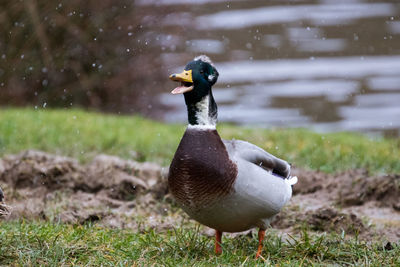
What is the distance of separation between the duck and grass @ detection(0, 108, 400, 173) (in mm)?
2628

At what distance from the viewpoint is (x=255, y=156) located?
414 centimetres

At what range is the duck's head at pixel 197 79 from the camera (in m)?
4.01

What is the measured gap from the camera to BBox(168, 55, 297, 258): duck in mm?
3879

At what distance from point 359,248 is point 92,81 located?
910 centimetres

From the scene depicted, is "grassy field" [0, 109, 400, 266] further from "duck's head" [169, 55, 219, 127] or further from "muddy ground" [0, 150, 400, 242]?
"duck's head" [169, 55, 219, 127]

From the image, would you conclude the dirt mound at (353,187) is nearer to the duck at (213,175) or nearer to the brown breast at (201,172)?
the duck at (213,175)

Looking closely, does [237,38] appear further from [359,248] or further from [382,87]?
[359,248]

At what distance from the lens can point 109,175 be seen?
5.92 m

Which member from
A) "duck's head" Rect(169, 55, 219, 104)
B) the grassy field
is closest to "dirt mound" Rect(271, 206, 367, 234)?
the grassy field

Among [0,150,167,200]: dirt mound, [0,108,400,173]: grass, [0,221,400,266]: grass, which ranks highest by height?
[0,221,400,266]: grass

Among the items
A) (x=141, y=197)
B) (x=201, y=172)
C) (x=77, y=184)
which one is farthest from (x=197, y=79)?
(x=77, y=184)

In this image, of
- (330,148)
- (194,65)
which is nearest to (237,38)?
(330,148)

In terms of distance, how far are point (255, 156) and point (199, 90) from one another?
0.51 m

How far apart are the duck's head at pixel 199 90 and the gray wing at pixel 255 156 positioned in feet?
0.63
